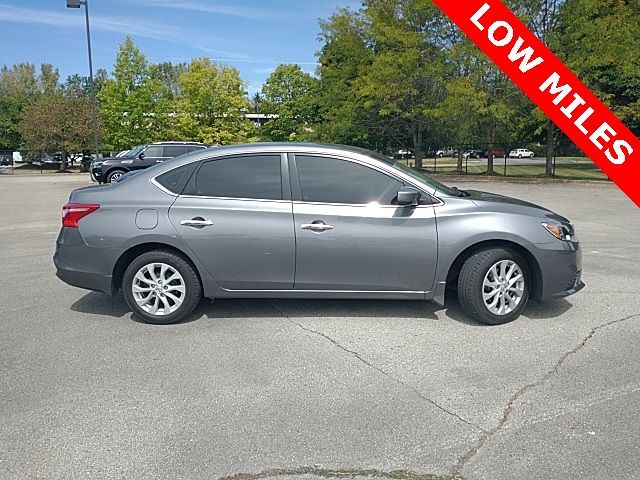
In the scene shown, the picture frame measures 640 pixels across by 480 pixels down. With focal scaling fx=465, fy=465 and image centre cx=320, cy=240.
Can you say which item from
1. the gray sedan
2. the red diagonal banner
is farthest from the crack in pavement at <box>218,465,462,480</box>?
the red diagonal banner

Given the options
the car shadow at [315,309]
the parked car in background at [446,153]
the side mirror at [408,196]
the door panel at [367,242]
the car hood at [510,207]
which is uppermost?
the parked car in background at [446,153]

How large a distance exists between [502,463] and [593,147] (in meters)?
5.01

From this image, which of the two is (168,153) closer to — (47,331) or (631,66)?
(47,331)

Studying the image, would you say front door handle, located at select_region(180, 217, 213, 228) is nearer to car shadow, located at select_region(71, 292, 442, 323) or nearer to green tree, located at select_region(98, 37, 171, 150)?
car shadow, located at select_region(71, 292, 442, 323)

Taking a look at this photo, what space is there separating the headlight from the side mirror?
1.23 metres

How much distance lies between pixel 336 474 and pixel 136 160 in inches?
755

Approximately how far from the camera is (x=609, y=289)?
5.49 meters

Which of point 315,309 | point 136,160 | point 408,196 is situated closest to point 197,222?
point 315,309

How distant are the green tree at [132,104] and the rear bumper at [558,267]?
3406 cm

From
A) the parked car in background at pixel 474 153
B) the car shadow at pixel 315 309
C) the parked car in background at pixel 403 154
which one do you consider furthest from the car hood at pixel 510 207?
the parked car in background at pixel 474 153

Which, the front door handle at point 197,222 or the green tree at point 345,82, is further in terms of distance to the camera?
the green tree at point 345,82

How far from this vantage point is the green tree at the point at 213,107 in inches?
1323

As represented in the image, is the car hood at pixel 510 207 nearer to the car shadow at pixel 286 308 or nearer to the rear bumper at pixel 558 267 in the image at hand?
the rear bumper at pixel 558 267

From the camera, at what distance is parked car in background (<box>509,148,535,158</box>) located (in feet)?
198
